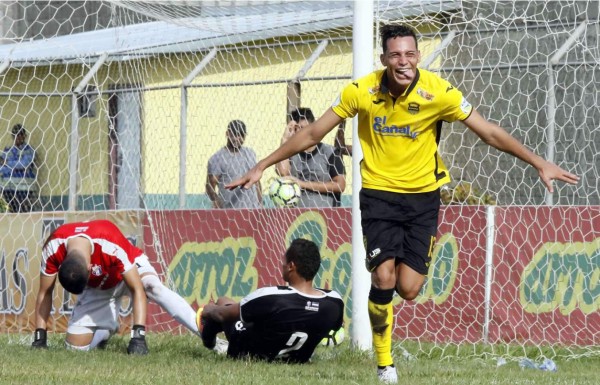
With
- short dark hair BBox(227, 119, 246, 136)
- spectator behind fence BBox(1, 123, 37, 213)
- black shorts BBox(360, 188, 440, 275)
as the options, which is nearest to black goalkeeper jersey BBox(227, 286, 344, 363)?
black shorts BBox(360, 188, 440, 275)

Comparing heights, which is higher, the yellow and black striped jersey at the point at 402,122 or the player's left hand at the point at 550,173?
the yellow and black striped jersey at the point at 402,122

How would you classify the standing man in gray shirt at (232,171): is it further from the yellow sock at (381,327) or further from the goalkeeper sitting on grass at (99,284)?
the yellow sock at (381,327)

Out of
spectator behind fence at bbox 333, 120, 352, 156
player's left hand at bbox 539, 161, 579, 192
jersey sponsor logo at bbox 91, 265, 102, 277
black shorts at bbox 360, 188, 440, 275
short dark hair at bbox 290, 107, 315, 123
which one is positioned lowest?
jersey sponsor logo at bbox 91, 265, 102, 277

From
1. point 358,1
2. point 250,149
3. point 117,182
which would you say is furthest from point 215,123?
point 358,1

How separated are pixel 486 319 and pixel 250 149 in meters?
3.26

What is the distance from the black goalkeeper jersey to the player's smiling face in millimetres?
1733

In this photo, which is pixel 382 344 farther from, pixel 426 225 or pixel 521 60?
pixel 521 60

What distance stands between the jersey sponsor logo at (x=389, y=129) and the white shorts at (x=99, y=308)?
3066 mm

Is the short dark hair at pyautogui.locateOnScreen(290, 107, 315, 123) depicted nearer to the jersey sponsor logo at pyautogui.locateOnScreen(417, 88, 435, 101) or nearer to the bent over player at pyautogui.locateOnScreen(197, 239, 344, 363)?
the bent over player at pyautogui.locateOnScreen(197, 239, 344, 363)

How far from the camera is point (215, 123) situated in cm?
1320

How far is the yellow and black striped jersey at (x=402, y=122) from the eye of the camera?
771 centimetres

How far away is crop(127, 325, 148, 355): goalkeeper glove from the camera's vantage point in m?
9.41

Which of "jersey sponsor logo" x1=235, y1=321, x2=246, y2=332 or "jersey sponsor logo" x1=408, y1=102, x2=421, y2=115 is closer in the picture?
"jersey sponsor logo" x1=408, y1=102, x2=421, y2=115

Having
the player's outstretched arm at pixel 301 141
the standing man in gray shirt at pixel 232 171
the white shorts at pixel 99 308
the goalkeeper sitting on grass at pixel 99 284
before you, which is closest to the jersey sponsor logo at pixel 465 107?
the player's outstretched arm at pixel 301 141
